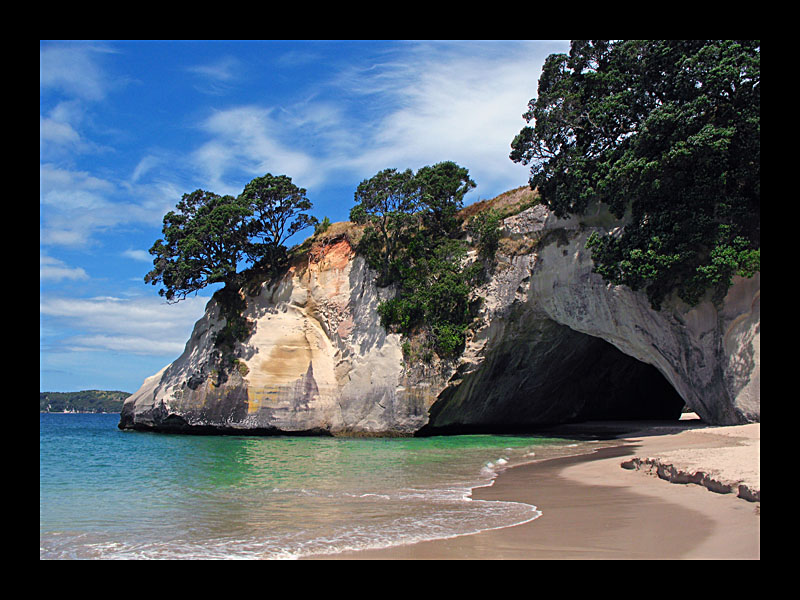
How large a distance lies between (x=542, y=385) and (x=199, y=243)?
18379mm

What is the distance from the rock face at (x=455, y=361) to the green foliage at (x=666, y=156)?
61.1 inches

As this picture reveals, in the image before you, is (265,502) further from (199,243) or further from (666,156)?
(199,243)

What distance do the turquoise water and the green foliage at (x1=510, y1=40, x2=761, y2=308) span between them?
6306 millimetres

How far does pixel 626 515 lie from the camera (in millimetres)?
7465

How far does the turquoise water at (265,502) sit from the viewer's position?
22.6 ft

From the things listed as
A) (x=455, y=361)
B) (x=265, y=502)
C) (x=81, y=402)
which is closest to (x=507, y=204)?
(x=455, y=361)

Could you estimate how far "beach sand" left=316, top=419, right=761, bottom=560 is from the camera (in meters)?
5.83

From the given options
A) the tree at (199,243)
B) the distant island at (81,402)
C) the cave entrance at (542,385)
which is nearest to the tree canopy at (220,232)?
the tree at (199,243)

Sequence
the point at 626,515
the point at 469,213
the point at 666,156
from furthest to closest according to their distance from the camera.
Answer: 1. the point at 469,213
2. the point at 666,156
3. the point at 626,515

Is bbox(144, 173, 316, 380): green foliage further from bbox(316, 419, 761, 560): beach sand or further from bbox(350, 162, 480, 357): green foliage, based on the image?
bbox(316, 419, 761, 560): beach sand

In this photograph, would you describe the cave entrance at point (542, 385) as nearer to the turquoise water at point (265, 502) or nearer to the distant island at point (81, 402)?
the turquoise water at point (265, 502)
